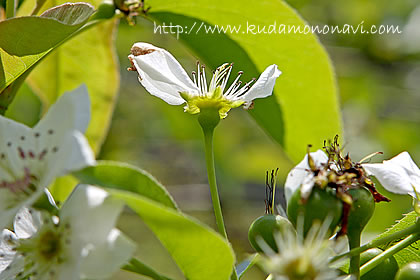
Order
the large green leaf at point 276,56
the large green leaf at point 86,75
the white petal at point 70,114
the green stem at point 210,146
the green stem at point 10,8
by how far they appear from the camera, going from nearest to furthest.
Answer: the white petal at point 70,114, the green stem at point 210,146, the green stem at point 10,8, the large green leaf at point 276,56, the large green leaf at point 86,75

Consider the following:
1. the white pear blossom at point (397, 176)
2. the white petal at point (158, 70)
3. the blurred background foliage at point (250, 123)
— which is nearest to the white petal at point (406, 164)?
the white pear blossom at point (397, 176)

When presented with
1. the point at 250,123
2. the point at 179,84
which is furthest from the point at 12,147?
the point at 250,123

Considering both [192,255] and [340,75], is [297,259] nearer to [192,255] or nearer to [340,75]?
[192,255]

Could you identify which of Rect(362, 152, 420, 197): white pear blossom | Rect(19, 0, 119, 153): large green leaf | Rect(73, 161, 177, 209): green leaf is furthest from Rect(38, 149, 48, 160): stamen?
Rect(19, 0, 119, 153): large green leaf

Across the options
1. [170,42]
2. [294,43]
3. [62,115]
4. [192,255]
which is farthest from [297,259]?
[170,42]

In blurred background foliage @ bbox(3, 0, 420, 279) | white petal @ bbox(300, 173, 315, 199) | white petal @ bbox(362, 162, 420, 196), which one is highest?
white petal @ bbox(362, 162, 420, 196)

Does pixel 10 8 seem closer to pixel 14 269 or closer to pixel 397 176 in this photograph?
pixel 14 269

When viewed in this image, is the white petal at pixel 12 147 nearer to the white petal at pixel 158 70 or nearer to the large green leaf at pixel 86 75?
the white petal at pixel 158 70

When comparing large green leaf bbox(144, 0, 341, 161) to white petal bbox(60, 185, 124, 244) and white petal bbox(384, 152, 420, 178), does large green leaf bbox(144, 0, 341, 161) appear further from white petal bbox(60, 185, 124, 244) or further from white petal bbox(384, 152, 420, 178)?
white petal bbox(60, 185, 124, 244)
